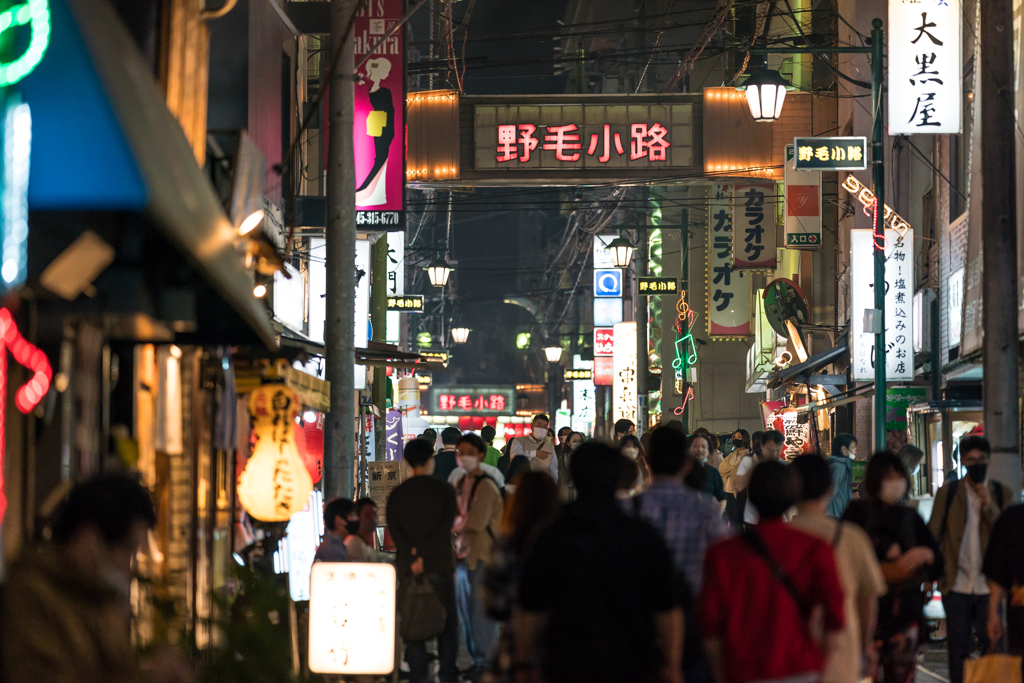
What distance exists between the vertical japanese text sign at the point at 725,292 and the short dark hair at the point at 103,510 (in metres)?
31.0

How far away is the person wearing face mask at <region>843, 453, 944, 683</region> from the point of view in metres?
7.11

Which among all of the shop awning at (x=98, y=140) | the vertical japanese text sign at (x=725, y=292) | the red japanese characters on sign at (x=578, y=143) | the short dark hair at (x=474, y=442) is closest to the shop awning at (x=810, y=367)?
the red japanese characters on sign at (x=578, y=143)

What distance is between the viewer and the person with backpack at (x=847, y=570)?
219 inches

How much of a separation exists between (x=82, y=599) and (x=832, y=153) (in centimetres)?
1659

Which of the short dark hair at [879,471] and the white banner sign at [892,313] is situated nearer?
the short dark hair at [879,471]

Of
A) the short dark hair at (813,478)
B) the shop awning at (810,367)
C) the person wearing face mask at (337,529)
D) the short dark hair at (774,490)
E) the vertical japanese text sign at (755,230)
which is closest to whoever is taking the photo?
the short dark hair at (774,490)

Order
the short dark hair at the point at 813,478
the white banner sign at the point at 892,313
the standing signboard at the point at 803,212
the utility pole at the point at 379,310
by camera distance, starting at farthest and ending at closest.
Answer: the utility pole at the point at 379,310, the standing signboard at the point at 803,212, the white banner sign at the point at 892,313, the short dark hair at the point at 813,478

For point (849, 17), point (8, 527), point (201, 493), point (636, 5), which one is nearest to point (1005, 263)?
point (201, 493)

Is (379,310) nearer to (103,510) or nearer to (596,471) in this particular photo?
(596,471)

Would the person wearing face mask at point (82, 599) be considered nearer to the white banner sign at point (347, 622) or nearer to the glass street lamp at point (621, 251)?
the white banner sign at point (347, 622)

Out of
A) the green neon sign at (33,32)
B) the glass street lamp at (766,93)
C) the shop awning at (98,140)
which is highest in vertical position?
the glass street lamp at (766,93)

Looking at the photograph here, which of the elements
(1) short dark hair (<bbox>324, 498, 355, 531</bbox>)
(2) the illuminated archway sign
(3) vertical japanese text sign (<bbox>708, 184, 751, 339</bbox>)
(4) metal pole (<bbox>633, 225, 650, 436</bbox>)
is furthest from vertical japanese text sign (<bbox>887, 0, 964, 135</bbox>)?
(4) metal pole (<bbox>633, 225, 650, 436</bbox>)

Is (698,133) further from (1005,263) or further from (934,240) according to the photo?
(1005,263)

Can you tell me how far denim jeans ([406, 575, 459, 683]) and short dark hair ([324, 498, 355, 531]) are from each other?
3.29 feet
